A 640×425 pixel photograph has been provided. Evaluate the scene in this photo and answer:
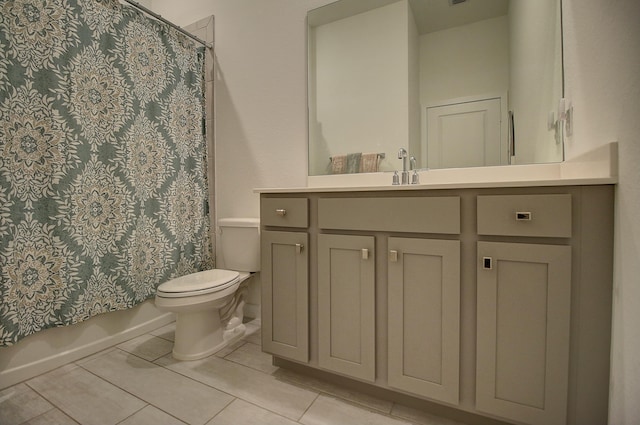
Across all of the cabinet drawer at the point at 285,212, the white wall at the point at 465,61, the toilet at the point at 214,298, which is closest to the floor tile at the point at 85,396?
the toilet at the point at 214,298

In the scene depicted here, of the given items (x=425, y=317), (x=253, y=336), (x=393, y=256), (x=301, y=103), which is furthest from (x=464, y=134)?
(x=253, y=336)

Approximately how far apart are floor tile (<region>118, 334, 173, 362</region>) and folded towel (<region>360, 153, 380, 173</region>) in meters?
1.60

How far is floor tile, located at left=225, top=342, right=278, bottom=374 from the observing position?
5.02ft

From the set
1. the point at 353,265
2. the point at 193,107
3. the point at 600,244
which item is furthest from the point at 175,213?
the point at 600,244

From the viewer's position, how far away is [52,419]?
1147 millimetres

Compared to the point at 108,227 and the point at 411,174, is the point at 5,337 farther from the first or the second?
the point at 411,174

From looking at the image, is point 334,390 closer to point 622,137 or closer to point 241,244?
point 241,244

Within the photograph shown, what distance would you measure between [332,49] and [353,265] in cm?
142

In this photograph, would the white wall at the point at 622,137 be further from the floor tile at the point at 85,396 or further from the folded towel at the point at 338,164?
the floor tile at the point at 85,396

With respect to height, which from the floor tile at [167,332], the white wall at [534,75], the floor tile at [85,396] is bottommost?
the floor tile at [167,332]

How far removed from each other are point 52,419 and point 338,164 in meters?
1.78

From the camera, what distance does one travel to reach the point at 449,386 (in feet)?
3.37

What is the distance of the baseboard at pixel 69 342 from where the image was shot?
1.37 meters

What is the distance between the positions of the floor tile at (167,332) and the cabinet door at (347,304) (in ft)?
3.85
